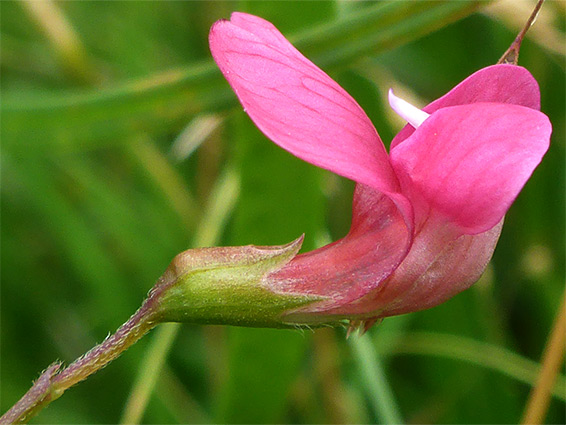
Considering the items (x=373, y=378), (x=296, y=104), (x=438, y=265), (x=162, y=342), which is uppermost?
(x=296, y=104)

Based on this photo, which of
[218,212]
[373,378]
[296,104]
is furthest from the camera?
[218,212]

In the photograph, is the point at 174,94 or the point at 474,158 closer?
the point at 474,158

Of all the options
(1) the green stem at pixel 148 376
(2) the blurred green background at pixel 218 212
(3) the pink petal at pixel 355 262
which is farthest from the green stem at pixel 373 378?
(3) the pink petal at pixel 355 262

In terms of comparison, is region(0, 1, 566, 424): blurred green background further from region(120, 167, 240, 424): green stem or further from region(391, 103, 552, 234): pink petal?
region(391, 103, 552, 234): pink petal

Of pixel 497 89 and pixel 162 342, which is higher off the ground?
pixel 497 89

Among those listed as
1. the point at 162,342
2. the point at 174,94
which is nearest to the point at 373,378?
the point at 162,342

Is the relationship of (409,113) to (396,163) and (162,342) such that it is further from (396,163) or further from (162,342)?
(162,342)

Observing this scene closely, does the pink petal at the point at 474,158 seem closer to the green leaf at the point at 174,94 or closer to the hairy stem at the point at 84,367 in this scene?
the hairy stem at the point at 84,367
